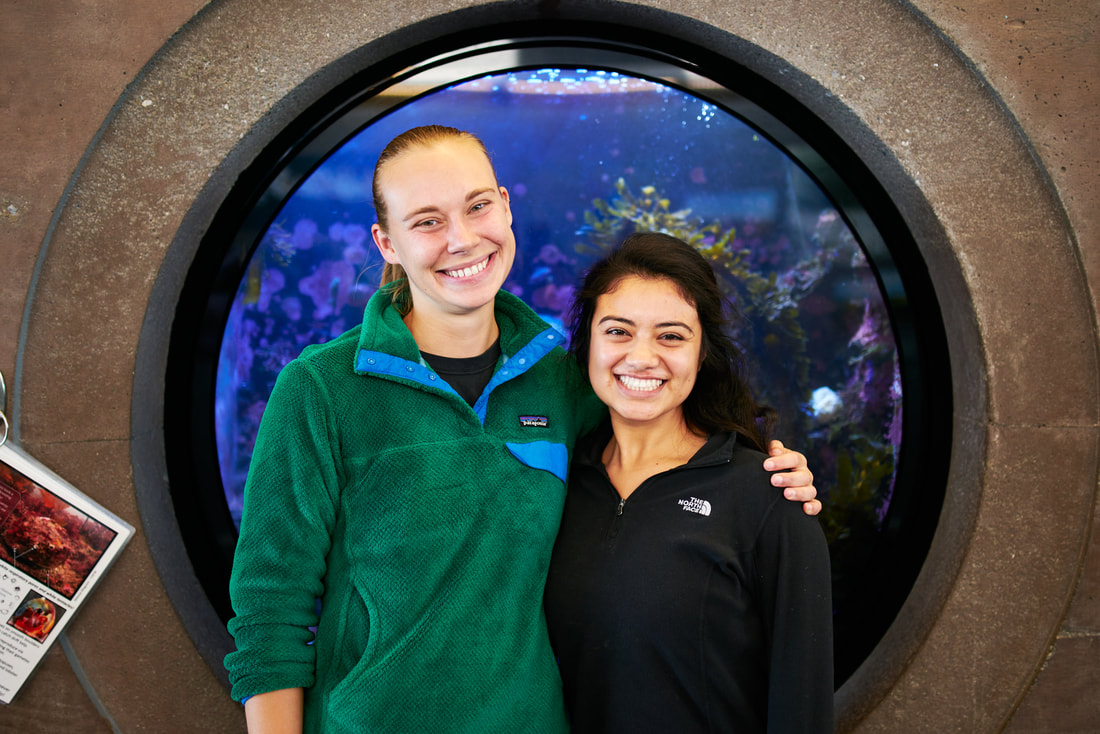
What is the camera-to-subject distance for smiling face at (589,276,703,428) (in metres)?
1.52

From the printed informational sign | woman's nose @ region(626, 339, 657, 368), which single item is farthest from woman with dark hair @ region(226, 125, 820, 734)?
the printed informational sign

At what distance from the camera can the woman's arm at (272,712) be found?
1.33 meters

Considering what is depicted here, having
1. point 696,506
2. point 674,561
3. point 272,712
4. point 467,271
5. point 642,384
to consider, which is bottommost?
point 272,712

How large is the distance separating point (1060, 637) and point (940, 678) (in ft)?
1.39

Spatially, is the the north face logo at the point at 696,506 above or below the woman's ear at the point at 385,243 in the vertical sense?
below

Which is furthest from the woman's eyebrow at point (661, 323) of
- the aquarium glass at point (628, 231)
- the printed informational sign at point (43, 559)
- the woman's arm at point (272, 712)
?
the printed informational sign at point (43, 559)

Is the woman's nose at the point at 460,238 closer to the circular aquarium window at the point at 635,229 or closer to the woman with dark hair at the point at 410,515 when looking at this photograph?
the woman with dark hair at the point at 410,515

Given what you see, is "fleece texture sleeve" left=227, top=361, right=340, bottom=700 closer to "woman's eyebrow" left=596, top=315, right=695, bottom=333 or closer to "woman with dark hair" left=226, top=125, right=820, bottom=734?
"woman with dark hair" left=226, top=125, right=820, bottom=734

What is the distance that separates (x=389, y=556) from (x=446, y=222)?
0.71 metres

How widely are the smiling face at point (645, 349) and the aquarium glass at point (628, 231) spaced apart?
787 millimetres

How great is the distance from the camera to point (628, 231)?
7.79 ft

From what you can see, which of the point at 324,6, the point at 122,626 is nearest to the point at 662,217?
the point at 324,6

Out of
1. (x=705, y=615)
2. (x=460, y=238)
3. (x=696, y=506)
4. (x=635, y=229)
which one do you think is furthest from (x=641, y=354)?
(x=635, y=229)

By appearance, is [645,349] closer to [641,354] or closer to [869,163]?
[641,354]
